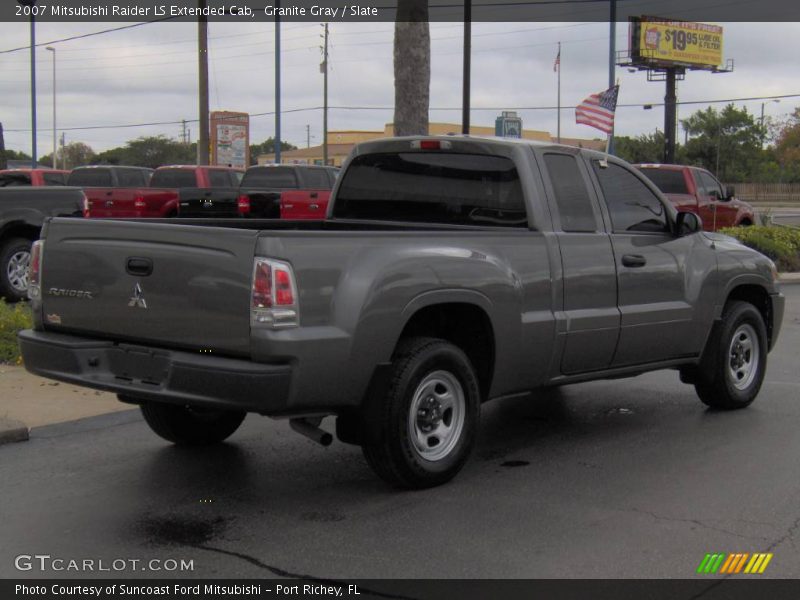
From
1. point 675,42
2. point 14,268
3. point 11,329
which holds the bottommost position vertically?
point 11,329

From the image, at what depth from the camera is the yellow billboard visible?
6669 centimetres

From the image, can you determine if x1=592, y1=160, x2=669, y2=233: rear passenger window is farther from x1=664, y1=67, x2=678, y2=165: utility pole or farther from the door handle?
→ x1=664, y1=67, x2=678, y2=165: utility pole

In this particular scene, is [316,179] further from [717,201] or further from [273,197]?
[717,201]

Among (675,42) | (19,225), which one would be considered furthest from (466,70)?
(675,42)

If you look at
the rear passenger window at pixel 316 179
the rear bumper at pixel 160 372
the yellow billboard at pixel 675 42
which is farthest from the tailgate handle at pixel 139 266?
the yellow billboard at pixel 675 42

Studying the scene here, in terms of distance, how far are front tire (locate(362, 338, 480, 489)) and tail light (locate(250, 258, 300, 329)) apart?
801 millimetres

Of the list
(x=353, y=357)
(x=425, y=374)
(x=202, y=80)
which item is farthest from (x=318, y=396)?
(x=202, y=80)

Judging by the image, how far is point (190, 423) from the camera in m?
6.73

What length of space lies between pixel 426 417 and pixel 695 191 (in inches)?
610

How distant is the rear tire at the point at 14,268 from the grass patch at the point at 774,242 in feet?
42.7

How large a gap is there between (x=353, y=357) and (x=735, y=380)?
13.1 ft

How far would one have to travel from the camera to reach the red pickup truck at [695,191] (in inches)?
786

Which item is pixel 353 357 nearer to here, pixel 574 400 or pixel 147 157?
pixel 574 400

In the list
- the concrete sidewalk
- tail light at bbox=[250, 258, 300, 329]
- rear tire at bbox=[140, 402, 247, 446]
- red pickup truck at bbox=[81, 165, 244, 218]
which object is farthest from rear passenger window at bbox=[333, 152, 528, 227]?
red pickup truck at bbox=[81, 165, 244, 218]
